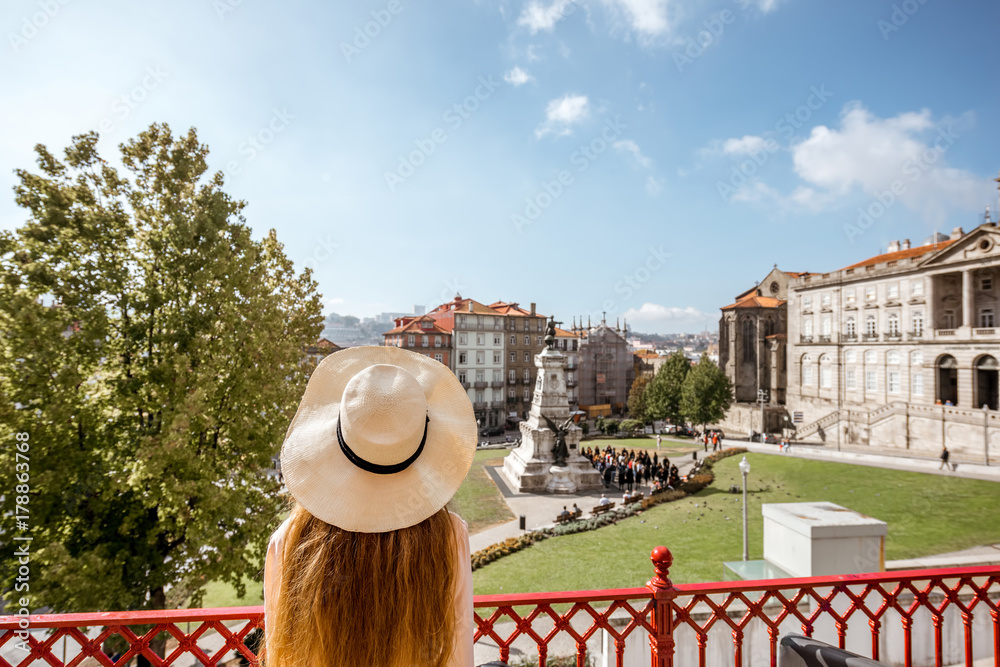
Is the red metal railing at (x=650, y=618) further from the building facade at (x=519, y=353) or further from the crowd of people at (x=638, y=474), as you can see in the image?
the building facade at (x=519, y=353)

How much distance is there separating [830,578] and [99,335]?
10363 millimetres

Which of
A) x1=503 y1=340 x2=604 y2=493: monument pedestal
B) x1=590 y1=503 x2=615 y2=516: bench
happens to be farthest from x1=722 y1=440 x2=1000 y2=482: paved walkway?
x1=590 y1=503 x2=615 y2=516: bench

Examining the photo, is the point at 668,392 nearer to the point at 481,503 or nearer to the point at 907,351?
the point at 907,351

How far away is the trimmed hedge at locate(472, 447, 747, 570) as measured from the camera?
49.2 feet

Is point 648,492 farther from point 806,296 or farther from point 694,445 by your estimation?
point 806,296

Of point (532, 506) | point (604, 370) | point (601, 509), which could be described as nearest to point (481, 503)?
point (532, 506)

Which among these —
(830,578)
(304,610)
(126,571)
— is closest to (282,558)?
(304,610)

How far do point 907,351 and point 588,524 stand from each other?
37.5 meters

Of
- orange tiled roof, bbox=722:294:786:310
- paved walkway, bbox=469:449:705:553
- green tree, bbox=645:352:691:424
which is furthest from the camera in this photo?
orange tiled roof, bbox=722:294:786:310

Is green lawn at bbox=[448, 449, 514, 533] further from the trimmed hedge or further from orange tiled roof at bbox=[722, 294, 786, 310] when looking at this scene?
orange tiled roof at bbox=[722, 294, 786, 310]

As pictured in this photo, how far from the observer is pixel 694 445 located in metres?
36.1

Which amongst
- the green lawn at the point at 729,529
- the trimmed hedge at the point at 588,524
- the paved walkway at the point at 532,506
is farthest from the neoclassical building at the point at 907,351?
the paved walkway at the point at 532,506

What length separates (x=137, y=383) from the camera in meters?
8.02

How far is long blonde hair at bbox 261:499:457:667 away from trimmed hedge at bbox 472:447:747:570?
14.0 m
